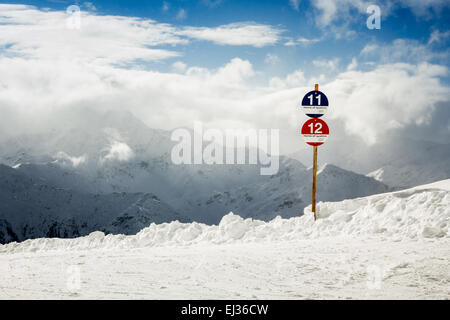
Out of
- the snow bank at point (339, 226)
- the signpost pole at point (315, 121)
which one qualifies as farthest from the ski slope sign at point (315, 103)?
the snow bank at point (339, 226)

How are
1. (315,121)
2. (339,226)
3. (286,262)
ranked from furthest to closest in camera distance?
1. (315,121)
2. (339,226)
3. (286,262)

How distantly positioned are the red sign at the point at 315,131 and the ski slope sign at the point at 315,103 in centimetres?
36

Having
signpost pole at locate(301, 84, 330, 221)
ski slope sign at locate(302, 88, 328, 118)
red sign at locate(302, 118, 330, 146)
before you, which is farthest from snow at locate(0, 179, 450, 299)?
ski slope sign at locate(302, 88, 328, 118)

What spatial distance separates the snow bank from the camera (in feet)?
47.6

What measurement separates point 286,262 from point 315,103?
722 cm

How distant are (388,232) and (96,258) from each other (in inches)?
367

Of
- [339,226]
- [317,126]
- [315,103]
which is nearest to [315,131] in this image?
[317,126]

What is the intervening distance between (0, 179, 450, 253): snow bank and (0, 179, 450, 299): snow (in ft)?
0.13

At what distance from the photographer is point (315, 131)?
17594mm

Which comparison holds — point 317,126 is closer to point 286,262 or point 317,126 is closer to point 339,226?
point 339,226

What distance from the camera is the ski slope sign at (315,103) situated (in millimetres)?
16859

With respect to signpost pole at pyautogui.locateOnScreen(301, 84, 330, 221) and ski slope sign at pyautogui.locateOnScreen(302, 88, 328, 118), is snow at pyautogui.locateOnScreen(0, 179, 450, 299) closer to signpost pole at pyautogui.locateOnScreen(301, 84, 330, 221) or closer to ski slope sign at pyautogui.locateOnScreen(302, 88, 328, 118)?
signpost pole at pyautogui.locateOnScreen(301, 84, 330, 221)
